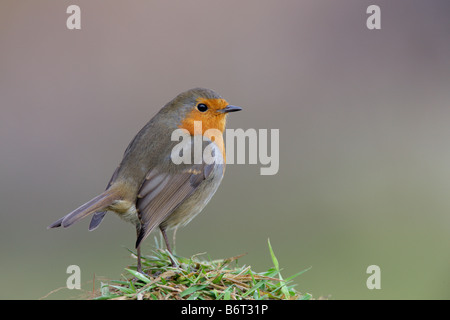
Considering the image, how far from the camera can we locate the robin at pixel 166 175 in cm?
325

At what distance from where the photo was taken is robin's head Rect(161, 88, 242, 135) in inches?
144

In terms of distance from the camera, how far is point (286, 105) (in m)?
8.23

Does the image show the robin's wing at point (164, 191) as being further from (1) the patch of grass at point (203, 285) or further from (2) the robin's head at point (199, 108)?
(1) the patch of grass at point (203, 285)

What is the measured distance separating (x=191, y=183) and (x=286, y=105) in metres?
4.98

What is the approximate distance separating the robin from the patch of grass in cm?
54

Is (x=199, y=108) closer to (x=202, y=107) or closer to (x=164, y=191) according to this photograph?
(x=202, y=107)

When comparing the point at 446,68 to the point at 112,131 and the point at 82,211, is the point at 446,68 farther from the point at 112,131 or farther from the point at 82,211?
the point at 82,211

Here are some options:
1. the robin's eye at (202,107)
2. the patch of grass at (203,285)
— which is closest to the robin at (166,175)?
the robin's eye at (202,107)

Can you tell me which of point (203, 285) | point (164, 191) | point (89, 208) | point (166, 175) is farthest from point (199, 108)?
point (203, 285)

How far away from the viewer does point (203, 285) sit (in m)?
2.40

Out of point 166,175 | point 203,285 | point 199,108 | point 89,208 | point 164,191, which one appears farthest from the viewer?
point 199,108

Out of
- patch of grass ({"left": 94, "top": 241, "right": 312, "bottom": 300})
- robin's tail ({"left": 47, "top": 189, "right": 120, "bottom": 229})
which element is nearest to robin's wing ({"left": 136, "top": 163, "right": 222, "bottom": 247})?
robin's tail ({"left": 47, "top": 189, "right": 120, "bottom": 229})

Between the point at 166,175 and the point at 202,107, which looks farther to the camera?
the point at 202,107

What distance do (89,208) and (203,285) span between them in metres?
0.96
